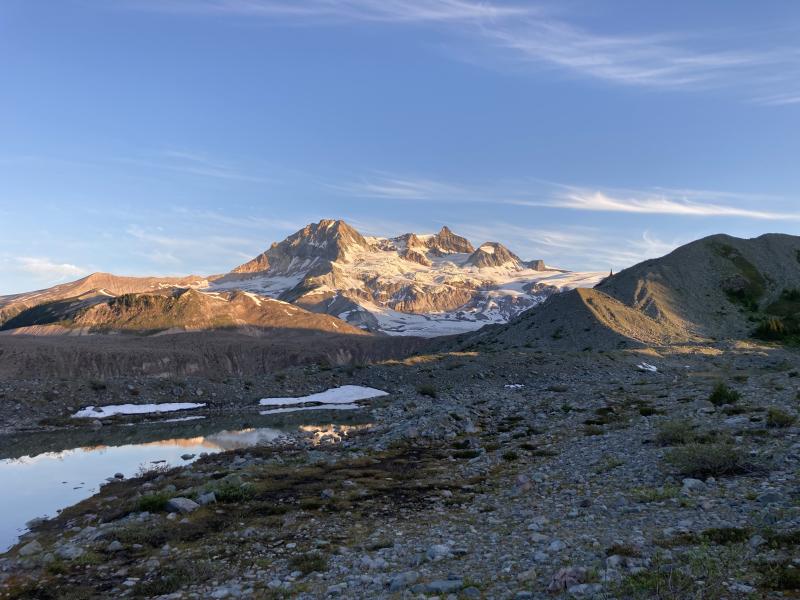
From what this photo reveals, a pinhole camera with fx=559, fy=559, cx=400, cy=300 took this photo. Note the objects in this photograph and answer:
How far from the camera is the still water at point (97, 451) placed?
2447 cm

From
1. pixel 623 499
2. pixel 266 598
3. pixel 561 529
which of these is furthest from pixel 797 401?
pixel 266 598

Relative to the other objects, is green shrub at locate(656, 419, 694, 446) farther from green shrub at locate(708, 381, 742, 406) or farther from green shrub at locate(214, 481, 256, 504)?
green shrub at locate(214, 481, 256, 504)

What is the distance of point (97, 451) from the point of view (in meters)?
39.8

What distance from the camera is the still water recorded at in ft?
80.3

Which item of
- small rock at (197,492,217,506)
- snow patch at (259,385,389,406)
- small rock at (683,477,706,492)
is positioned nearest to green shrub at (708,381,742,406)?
small rock at (683,477,706,492)

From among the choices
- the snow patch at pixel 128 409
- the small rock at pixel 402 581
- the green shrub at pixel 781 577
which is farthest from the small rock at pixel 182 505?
the snow patch at pixel 128 409

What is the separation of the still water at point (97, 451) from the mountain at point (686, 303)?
4755 centimetres

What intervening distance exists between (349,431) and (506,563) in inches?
1207

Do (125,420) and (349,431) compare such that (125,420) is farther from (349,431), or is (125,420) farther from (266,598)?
(266,598)

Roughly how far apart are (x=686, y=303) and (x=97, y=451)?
93960mm

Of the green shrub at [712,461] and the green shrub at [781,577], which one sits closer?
the green shrub at [781,577]

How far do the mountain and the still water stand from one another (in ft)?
156

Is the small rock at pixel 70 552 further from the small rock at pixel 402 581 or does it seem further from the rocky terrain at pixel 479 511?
the small rock at pixel 402 581

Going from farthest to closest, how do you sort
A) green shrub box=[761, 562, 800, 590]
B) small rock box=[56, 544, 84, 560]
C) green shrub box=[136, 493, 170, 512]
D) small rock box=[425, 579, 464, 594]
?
green shrub box=[136, 493, 170, 512] → small rock box=[56, 544, 84, 560] → small rock box=[425, 579, 464, 594] → green shrub box=[761, 562, 800, 590]
